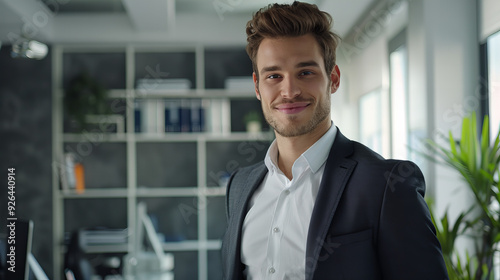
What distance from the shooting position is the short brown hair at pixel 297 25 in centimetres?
117

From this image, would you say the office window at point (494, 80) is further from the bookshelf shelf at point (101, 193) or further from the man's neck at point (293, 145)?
the bookshelf shelf at point (101, 193)

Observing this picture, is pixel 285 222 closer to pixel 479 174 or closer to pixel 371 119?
pixel 479 174

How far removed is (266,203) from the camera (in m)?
1.25

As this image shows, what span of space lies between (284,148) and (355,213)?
0.97 feet

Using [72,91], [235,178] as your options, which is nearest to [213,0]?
[72,91]

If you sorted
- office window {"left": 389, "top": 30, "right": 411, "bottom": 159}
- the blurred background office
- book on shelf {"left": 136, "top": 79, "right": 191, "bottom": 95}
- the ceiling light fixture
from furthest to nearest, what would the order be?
book on shelf {"left": 136, "top": 79, "right": 191, "bottom": 95}
the blurred background office
office window {"left": 389, "top": 30, "right": 411, "bottom": 159}
the ceiling light fixture

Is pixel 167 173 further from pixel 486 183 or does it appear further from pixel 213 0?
pixel 486 183

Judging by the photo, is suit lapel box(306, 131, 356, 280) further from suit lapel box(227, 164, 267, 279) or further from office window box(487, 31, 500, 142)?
office window box(487, 31, 500, 142)

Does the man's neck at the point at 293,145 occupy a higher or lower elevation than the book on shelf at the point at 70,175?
higher

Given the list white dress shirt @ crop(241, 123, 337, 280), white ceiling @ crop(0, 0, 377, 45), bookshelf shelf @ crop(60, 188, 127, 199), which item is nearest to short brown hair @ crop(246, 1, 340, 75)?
white dress shirt @ crop(241, 123, 337, 280)

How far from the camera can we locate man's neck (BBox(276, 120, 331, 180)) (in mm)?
1201

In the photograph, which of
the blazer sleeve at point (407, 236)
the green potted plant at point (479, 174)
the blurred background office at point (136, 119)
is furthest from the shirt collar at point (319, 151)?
the blurred background office at point (136, 119)

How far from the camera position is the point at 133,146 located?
471 cm

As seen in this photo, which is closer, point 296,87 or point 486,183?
point 296,87
